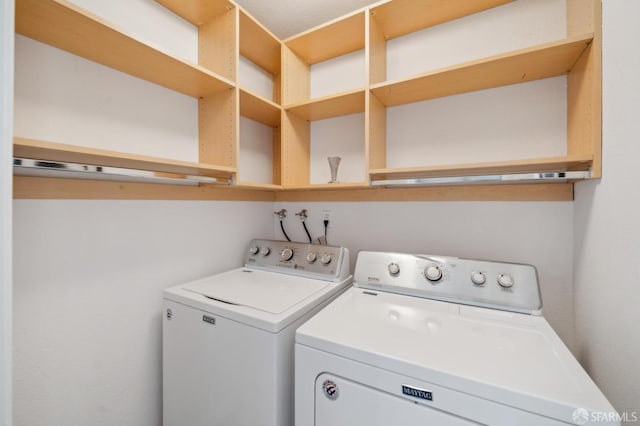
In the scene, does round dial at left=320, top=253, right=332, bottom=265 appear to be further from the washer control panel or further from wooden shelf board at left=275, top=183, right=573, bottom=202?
wooden shelf board at left=275, top=183, right=573, bottom=202

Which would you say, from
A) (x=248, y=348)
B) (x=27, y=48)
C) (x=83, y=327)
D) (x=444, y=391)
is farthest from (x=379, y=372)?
(x=27, y=48)

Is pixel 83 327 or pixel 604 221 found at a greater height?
pixel 604 221

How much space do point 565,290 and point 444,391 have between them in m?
1.02

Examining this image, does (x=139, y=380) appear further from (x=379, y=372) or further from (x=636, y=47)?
(x=636, y=47)

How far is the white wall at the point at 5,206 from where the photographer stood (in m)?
0.58

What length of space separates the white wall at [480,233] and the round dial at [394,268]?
1.08 feet

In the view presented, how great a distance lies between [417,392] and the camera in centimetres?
71

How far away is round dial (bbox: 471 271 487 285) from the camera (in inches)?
44.1

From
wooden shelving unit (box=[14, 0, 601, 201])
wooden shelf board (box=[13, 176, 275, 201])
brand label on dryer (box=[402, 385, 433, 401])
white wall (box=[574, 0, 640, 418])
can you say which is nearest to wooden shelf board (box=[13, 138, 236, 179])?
wooden shelving unit (box=[14, 0, 601, 201])

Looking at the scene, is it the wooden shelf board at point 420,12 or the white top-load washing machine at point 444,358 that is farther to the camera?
the wooden shelf board at point 420,12

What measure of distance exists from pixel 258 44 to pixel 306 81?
401 millimetres

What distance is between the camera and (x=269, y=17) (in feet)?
5.53

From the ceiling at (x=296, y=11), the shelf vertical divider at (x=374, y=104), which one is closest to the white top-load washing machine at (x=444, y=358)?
the shelf vertical divider at (x=374, y=104)

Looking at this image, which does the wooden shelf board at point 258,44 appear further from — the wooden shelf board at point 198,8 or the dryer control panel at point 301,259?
the dryer control panel at point 301,259
